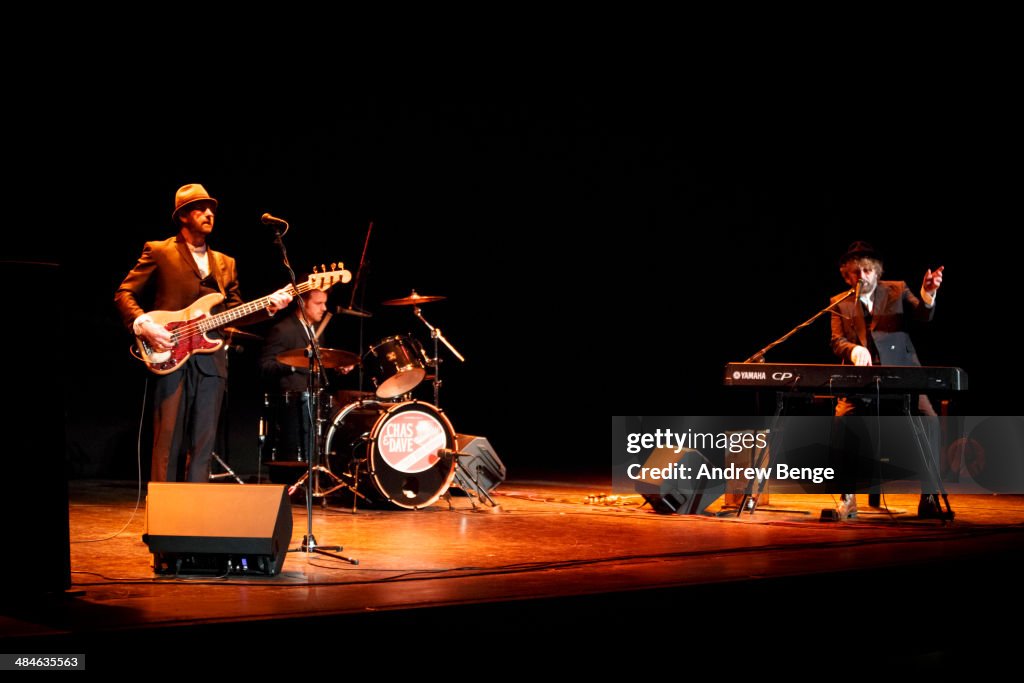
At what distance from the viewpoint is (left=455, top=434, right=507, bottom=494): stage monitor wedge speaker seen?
6766 mm

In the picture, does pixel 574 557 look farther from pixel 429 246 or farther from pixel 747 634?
pixel 429 246

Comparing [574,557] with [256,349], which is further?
[256,349]

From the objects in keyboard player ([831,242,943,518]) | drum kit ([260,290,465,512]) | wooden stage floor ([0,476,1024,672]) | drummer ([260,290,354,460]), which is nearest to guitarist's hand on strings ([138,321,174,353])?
wooden stage floor ([0,476,1024,672])

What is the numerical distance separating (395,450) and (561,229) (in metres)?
3.73

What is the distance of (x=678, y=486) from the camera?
20.4 feet

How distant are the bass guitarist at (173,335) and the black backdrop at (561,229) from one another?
8.90 feet

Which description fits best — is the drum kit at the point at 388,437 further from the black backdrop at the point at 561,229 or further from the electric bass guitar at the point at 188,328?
the black backdrop at the point at 561,229

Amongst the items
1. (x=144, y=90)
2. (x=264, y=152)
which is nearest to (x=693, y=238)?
(x=264, y=152)

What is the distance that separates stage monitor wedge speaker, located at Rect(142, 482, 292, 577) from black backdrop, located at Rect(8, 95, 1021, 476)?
4.46 m

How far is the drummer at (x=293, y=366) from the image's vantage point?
7.06m

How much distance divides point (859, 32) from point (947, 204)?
5.28 feet

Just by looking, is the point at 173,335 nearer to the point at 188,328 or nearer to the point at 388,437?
the point at 188,328

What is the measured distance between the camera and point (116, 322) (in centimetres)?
834
